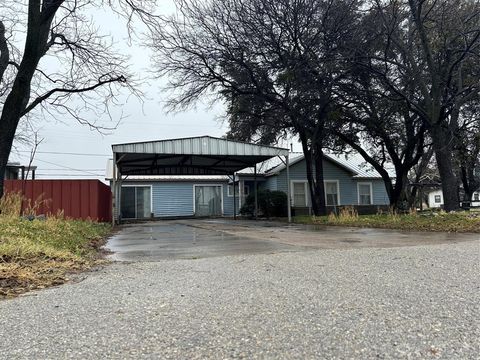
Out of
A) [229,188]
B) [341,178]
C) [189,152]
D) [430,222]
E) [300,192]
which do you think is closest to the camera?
[430,222]

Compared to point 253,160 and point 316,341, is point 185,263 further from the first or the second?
point 253,160

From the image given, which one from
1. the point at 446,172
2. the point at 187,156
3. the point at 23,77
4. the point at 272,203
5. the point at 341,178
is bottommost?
the point at 272,203

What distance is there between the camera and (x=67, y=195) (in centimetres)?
1814

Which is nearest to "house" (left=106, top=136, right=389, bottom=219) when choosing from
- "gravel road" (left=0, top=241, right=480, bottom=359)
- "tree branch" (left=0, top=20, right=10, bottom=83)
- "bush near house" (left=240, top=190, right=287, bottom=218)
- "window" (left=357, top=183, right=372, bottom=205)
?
"window" (left=357, top=183, right=372, bottom=205)

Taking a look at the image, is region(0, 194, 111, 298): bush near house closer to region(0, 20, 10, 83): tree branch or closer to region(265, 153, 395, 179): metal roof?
region(0, 20, 10, 83): tree branch

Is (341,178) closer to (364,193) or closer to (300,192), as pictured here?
(364,193)

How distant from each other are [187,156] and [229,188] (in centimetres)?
967

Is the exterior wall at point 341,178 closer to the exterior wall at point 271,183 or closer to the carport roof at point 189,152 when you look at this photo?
the exterior wall at point 271,183

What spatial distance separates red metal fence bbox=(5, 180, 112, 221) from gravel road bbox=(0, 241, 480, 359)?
12.7m

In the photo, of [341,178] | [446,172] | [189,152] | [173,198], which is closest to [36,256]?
[189,152]

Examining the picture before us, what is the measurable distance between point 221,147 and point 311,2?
267 inches

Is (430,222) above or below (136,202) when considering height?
below

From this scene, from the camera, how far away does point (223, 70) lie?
788 inches

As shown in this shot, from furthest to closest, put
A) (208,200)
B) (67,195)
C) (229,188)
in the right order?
1. (229,188)
2. (208,200)
3. (67,195)
